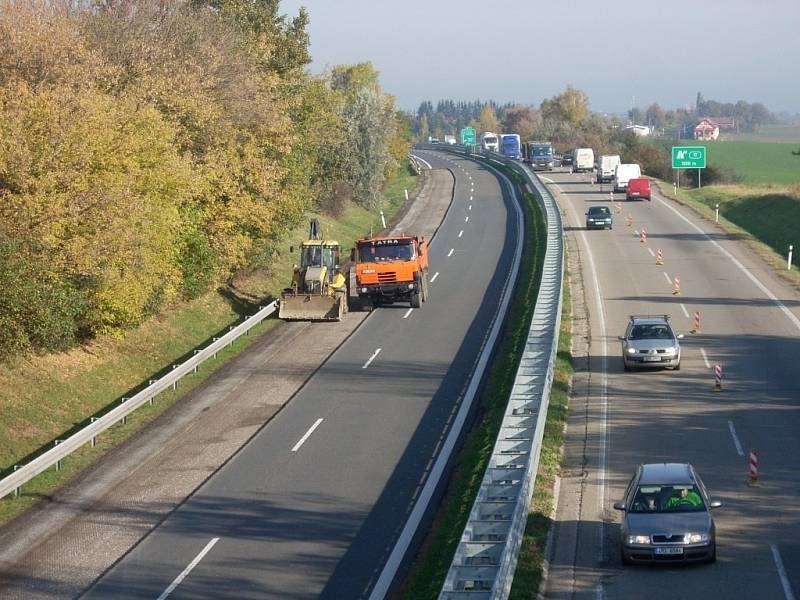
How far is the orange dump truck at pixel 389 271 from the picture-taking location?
131 feet

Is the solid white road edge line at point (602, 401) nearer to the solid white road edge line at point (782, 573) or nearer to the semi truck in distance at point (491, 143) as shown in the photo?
the solid white road edge line at point (782, 573)

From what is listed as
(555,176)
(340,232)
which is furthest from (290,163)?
(555,176)

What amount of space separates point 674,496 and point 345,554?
5.10 m

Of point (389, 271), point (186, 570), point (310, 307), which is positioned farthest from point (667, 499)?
point (389, 271)

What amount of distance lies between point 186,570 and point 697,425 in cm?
1247

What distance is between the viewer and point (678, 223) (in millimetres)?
66750

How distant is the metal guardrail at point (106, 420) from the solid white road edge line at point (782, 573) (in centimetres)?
1312

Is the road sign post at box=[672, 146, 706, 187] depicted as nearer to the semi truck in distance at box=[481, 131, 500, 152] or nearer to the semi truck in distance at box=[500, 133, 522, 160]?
the semi truck in distance at box=[500, 133, 522, 160]

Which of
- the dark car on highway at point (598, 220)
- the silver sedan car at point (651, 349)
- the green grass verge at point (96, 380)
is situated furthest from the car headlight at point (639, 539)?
the dark car on highway at point (598, 220)

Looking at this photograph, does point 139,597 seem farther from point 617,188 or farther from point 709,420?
point 617,188

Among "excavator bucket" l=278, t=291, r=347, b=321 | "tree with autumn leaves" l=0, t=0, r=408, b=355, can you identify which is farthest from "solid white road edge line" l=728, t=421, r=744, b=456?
"excavator bucket" l=278, t=291, r=347, b=321

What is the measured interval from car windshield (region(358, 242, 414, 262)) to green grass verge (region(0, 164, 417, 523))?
13.0 feet

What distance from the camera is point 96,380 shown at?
3109 cm

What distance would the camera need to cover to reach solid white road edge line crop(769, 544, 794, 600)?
50.9 ft
